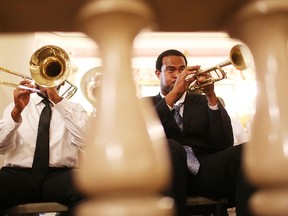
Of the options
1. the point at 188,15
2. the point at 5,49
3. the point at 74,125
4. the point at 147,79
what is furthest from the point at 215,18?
the point at 147,79

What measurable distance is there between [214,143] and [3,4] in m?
1.31

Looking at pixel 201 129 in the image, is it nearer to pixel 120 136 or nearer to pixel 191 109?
pixel 191 109

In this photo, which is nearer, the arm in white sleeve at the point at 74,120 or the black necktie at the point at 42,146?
the black necktie at the point at 42,146

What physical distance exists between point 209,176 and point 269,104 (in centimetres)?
101

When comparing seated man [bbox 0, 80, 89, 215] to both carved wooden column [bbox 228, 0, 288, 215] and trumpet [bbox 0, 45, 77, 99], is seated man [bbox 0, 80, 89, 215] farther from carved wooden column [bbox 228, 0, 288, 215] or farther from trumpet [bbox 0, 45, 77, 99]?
carved wooden column [bbox 228, 0, 288, 215]

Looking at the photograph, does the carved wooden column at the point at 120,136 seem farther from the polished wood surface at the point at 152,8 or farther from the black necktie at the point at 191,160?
the black necktie at the point at 191,160

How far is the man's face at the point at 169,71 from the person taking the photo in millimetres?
2064

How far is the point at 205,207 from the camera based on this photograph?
1.64 m

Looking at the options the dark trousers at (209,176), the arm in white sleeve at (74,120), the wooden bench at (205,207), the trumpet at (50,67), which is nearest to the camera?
the dark trousers at (209,176)

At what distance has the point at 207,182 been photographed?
133cm

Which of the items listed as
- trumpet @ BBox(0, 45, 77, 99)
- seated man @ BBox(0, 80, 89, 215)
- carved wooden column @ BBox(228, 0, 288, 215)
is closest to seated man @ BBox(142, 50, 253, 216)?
seated man @ BBox(0, 80, 89, 215)

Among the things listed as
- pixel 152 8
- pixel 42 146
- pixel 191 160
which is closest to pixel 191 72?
pixel 191 160

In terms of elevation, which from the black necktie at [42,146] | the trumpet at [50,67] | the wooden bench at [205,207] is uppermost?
the trumpet at [50,67]

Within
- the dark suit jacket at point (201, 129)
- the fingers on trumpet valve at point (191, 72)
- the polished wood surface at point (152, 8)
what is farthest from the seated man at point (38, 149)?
the polished wood surface at point (152, 8)
